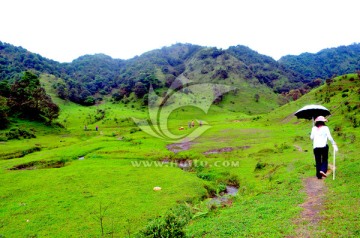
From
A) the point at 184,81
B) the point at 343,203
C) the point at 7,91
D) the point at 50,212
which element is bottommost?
the point at 50,212

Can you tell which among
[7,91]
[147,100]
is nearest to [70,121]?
[7,91]

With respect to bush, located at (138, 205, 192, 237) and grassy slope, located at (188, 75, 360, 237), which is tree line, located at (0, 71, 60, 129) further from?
bush, located at (138, 205, 192, 237)

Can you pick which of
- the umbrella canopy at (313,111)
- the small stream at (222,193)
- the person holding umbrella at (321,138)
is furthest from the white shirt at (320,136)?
the small stream at (222,193)

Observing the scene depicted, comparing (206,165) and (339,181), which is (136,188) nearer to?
(206,165)

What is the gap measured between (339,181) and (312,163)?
7.37m

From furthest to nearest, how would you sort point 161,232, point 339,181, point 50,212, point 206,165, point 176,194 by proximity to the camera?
point 206,165 → point 176,194 → point 50,212 → point 339,181 → point 161,232

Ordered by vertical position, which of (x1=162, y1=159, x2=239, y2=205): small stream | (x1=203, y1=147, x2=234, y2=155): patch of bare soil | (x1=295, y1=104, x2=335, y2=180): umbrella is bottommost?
(x1=162, y1=159, x2=239, y2=205): small stream

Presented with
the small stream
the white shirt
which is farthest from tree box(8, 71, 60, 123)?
the white shirt

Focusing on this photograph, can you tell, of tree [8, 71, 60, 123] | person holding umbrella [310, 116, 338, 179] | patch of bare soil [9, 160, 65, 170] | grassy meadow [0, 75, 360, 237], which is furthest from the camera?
tree [8, 71, 60, 123]

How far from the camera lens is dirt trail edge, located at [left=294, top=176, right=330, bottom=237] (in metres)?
9.05

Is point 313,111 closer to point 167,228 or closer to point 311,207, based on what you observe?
point 311,207

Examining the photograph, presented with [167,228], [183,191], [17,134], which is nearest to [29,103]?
[17,134]

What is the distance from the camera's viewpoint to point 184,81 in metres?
176

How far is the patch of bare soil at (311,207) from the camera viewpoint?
29.8ft
